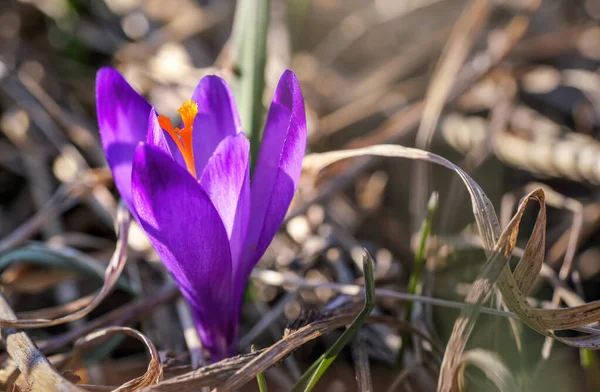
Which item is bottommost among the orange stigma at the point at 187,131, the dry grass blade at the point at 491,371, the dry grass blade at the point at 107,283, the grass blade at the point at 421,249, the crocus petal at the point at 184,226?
the dry grass blade at the point at 491,371

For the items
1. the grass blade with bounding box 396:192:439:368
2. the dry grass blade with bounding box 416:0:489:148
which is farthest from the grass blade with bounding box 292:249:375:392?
the dry grass blade with bounding box 416:0:489:148

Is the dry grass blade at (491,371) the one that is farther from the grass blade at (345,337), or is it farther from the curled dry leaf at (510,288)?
the grass blade at (345,337)

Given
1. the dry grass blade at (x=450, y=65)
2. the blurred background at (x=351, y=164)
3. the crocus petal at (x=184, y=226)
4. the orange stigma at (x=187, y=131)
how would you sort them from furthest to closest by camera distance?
1. the dry grass blade at (x=450, y=65)
2. the blurred background at (x=351, y=164)
3. the orange stigma at (x=187, y=131)
4. the crocus petal at (x=184, y=226)

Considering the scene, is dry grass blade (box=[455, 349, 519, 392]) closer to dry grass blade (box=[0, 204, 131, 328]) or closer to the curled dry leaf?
the curled dry leaf

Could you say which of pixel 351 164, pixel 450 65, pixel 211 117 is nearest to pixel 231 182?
pixel 211 117

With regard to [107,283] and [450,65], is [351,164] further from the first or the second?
[107,283]

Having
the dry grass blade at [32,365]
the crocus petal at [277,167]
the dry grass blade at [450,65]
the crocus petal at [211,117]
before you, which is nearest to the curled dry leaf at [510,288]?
the crocus petal at [277,167]

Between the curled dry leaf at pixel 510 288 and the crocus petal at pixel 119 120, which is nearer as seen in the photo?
the curled dry leaf at pixel 510 288
